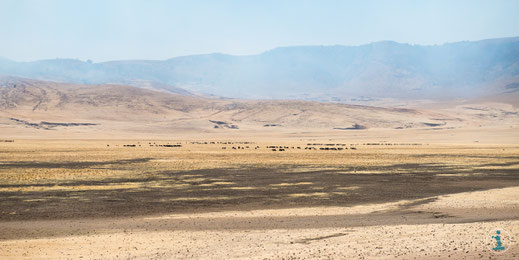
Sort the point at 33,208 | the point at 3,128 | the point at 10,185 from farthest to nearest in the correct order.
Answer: the point at 3,128, the point at 10,185, the point at 33,208

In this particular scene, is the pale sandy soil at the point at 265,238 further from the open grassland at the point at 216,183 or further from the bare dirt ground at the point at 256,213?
the open grassland at the point at 216,183

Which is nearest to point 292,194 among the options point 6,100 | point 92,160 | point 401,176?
point 401,176

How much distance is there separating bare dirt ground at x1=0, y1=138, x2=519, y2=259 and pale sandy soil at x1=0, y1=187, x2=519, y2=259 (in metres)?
0.03

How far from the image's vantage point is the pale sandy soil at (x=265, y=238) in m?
14.3

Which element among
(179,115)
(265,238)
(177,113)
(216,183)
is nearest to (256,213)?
(265,238)

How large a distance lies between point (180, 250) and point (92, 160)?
3617 centimetres

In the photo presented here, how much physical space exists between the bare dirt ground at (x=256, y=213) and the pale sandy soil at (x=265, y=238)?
32 mm

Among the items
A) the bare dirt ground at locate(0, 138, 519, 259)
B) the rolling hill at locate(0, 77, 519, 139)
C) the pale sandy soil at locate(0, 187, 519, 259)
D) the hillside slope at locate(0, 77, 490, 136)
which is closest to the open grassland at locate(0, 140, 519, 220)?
the bare dirt ground at locate(0, 138, 519, 259)

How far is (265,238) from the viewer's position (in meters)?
16.4

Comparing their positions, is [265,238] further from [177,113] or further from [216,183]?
[177,113]

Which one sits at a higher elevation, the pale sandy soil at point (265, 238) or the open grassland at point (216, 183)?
the pale sandy soil at point (265, 238)

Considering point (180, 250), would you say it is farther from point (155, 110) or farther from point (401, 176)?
point (155, 110)

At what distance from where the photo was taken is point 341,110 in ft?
533

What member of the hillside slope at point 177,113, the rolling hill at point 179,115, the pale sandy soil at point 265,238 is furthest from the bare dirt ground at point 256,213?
the hillside slope at point 177,113
